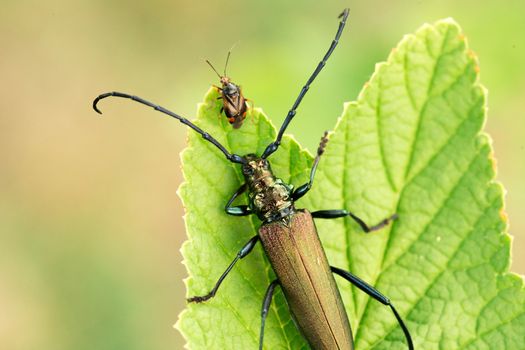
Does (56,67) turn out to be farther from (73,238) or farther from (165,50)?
(73,238)

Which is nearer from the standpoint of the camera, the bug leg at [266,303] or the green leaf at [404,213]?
the green leaf at [404,213]

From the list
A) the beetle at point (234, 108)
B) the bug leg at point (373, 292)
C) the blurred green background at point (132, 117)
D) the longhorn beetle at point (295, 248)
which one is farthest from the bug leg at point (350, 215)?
the blurred green background at point (132, 117)

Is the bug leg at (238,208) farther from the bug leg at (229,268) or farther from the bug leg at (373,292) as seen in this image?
the bug leg at (373,292)

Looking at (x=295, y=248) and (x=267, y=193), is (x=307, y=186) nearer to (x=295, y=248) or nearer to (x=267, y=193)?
(x=267, y=193)

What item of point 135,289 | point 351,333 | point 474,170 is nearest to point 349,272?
point 351,333

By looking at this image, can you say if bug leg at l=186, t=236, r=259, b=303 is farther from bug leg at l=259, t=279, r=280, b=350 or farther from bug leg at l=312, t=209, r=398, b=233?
bug leg at l=312, t=209, r=398, b=233
